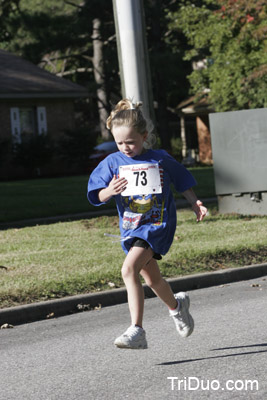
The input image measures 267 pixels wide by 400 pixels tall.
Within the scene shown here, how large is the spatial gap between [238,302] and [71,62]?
44.8 m

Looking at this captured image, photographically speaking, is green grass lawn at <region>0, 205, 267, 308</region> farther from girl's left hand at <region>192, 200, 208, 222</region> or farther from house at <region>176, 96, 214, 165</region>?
house at <region>176, 96, 214, 165</region>

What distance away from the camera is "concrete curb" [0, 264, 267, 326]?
25.2 ft

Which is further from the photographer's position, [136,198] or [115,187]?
[136,198]

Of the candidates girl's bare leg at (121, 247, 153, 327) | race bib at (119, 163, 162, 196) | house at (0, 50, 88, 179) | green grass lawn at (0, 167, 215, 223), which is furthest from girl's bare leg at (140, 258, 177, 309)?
house at (0, 50, 88, 179)

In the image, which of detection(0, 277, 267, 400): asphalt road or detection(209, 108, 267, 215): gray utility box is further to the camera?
detection(209, 108, 267, 215): gray utility box

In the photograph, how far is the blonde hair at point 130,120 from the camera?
571 centimetres

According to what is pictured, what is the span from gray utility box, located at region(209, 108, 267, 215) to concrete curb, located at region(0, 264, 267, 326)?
15.7 ft

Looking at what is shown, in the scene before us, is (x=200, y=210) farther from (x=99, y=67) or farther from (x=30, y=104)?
(x=99, y=67)

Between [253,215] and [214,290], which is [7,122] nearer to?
[253,215]

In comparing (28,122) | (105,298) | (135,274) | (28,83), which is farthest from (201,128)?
(135,274)

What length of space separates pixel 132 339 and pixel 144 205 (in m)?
0.94

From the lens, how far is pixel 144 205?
569cm

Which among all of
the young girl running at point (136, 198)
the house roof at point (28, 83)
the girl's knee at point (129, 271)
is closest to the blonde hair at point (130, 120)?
the young girl running at point (136, 198)

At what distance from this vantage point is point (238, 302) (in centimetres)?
796
